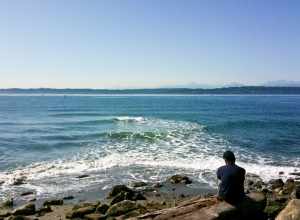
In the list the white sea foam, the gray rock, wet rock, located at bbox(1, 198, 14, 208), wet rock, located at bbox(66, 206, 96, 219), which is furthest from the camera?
the white sea foam

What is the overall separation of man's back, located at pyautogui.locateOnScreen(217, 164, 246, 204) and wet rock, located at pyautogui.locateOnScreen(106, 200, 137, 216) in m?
4.91

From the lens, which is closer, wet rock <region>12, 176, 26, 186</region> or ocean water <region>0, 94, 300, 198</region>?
wet rock <region>12, 176, 26, 186</region>

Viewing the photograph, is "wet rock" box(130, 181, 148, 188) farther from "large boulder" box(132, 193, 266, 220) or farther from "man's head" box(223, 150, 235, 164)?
"man's head" box(223, 150, 235, 164)

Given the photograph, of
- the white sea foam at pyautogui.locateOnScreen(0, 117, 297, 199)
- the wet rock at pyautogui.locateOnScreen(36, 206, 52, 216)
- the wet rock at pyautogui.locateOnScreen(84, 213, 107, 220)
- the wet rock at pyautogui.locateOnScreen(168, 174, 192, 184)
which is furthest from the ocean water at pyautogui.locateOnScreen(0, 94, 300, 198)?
the wet rock at pyautogui.locateOnScreen(84, 213, 107, 220)

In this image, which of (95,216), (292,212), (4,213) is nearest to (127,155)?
(4,213)

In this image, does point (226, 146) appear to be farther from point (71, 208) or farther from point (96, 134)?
point (71, 208)

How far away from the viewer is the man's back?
39.2 feet

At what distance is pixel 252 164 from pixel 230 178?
15849 millimetres

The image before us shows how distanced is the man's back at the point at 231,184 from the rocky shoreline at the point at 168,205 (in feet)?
0.72

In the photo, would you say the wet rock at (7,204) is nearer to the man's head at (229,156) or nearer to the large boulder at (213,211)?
the large boulder at (213,211)

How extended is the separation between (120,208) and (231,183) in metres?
5.52

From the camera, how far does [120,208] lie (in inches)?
637

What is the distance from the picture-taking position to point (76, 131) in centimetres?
4653

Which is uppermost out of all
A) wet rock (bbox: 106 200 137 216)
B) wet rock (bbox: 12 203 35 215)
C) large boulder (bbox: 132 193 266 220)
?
large boulder (bbox: 132 193 266 220)
